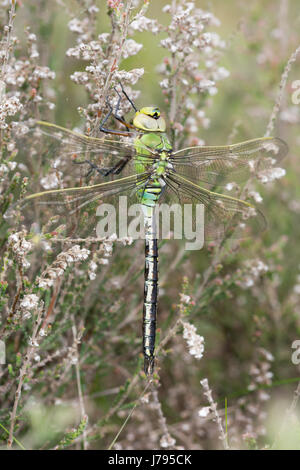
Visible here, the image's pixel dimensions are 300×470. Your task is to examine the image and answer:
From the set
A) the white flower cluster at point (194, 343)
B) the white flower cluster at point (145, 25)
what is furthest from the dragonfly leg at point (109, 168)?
the white flower cluster at point (194, 343)

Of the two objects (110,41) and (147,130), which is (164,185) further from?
(110,41)

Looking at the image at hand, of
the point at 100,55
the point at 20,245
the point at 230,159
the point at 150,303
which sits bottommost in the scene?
the point at 150,303

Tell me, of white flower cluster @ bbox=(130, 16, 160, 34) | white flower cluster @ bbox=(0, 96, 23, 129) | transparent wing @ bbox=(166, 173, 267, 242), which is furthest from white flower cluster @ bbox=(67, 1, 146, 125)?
transparent wing @ bbox=(166, 173, 267, 242)

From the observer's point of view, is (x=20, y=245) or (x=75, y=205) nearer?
(x=20, y=245)

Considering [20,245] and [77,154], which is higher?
[77,154]

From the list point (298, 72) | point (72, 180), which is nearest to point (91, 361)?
point (72, 180)

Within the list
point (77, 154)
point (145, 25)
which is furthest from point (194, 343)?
point (145, 25)

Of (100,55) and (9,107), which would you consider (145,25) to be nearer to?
(100,55)

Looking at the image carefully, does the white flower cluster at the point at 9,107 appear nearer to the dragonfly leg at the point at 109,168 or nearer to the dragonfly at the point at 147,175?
the dragonfly at the point at 147,175

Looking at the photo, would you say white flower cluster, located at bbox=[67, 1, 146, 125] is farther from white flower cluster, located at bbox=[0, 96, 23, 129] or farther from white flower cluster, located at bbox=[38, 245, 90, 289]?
white flower cluster, located at bbox=[38, 245, 90, 289]
